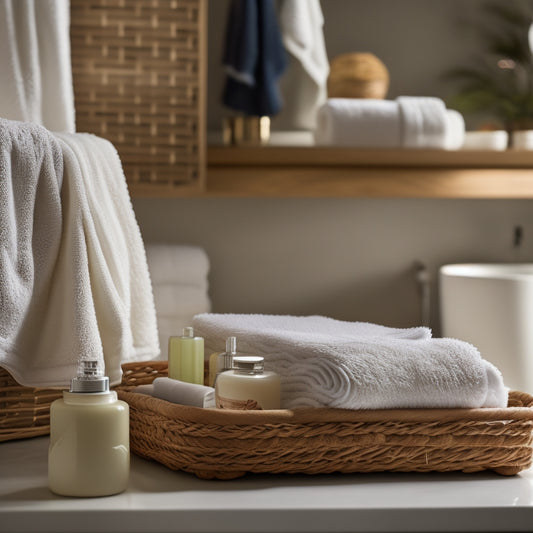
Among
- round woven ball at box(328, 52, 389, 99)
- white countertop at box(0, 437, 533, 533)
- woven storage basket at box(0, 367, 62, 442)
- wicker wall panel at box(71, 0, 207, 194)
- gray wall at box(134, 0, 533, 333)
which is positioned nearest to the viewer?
white countertop at box(0, 437, 533, 533)

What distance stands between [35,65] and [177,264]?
0.64m

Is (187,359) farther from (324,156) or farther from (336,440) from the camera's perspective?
(324,156)

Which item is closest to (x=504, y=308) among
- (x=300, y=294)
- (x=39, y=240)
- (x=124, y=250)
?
(x=300, y=294)

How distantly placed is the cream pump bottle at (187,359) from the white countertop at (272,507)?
7.8 inches

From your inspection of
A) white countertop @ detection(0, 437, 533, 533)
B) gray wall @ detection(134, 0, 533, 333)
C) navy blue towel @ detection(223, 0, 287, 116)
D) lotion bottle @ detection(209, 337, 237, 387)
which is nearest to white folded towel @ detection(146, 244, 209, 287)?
gray wall @ detection(134, 0, 533, 333)

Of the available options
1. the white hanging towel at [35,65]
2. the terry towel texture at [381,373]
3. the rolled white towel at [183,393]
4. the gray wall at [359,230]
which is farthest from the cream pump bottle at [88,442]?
the gray wall at [359,230]

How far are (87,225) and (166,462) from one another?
31cm

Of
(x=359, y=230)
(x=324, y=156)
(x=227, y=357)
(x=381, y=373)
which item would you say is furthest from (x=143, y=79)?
(x=381, y=373)

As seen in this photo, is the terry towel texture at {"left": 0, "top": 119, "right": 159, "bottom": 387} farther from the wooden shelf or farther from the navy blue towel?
the navy blue towel

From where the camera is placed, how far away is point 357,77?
1.92 m

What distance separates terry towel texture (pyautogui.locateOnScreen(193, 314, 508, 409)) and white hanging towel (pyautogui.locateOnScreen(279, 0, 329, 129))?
107cm

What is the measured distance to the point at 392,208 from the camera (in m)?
2.14

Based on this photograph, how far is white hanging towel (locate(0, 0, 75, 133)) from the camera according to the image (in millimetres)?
1361

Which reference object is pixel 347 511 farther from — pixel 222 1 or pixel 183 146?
pixel 222 1
